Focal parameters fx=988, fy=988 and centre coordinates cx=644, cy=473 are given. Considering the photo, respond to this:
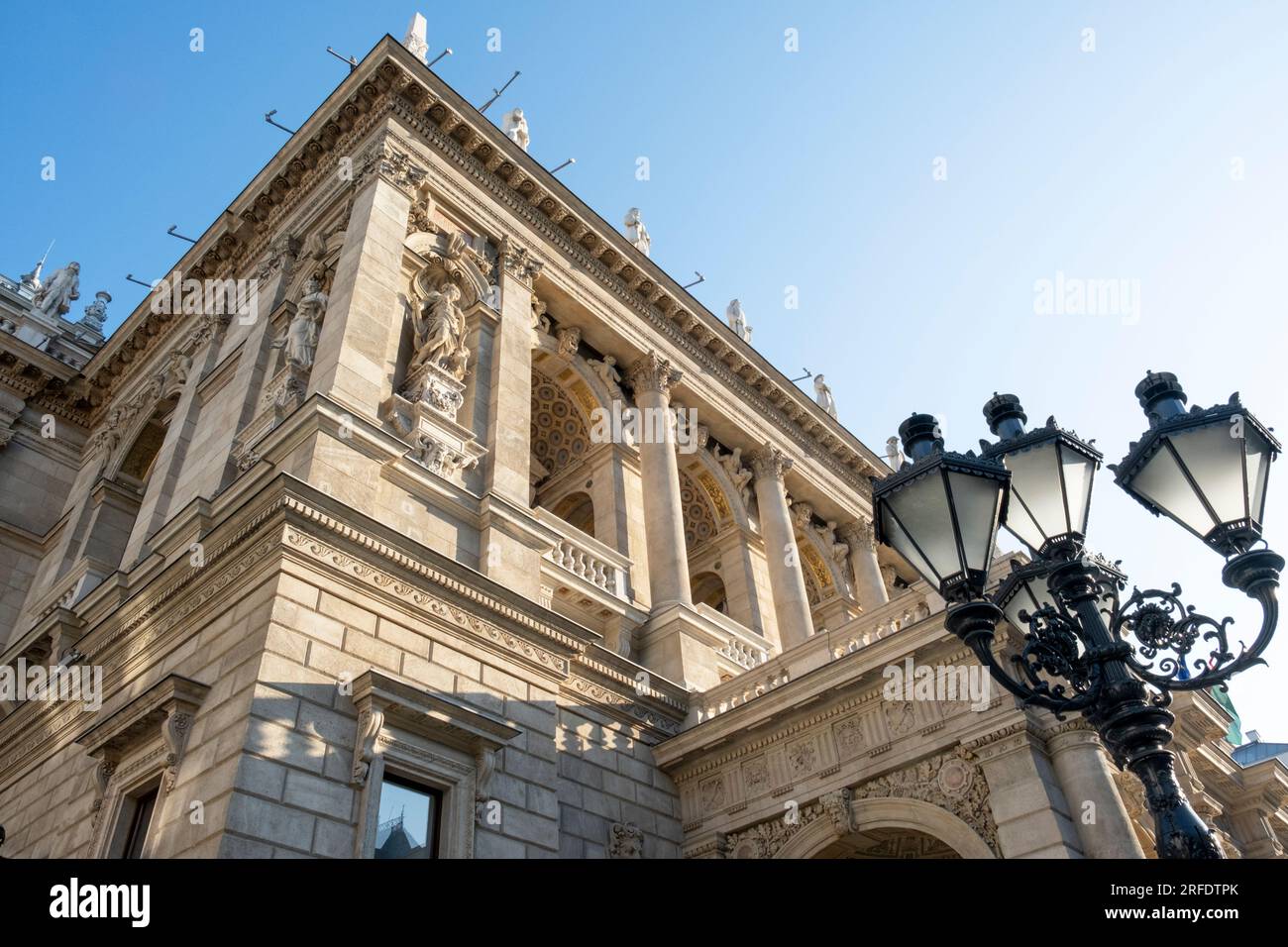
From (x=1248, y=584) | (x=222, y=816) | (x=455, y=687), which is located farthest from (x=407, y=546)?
(x=1248, y=584)

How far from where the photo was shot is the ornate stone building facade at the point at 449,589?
11859 mm

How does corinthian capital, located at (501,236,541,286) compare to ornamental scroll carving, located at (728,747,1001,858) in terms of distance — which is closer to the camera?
ornamental scroll carving, located at (728,747,1001,858)

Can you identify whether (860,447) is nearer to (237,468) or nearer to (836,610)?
(836,610)

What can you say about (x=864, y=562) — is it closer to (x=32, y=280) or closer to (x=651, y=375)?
(x=651, y=375)

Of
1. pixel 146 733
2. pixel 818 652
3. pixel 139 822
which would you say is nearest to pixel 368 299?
pixel 146 733

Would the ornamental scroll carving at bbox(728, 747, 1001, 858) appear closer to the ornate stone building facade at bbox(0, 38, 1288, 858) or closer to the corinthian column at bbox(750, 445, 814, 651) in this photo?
the ornate stone building facade at bbox(0, 38, 1288, 858)

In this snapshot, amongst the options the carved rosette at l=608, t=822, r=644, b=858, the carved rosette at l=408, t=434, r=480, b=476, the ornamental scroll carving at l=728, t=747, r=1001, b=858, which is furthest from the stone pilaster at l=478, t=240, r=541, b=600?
the ornamental scroll carving at l=728, t=747, r=1001, b=858

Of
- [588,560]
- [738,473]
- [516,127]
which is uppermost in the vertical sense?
[516,127]

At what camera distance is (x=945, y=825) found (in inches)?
496

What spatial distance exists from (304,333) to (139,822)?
8.99 meters

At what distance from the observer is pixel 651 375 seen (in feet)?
81.5

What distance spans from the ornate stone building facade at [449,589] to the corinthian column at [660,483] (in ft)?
0.30

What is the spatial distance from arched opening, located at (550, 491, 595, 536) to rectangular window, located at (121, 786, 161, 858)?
511 inches

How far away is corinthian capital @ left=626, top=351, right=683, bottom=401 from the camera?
2481 cm
